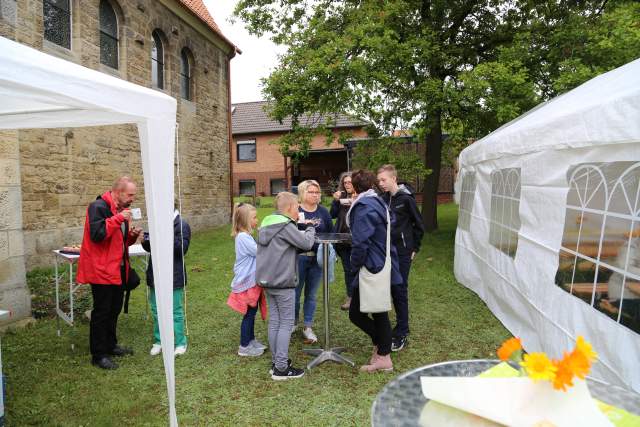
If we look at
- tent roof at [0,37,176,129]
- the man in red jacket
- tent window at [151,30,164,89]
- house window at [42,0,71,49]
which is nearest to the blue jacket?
tent roof at [0,37,176,129]

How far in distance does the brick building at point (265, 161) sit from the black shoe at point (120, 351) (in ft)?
80.9

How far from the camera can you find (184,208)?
13.3 metres

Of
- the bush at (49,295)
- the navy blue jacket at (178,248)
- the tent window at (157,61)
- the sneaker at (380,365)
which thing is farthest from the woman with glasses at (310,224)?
the tent window at (157,61)

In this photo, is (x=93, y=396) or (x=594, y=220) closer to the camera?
(x=594, y=220)

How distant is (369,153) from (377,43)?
3.71 meters

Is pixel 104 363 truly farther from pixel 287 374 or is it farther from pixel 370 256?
pixel 370 256

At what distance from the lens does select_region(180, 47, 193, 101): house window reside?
44.2 feet

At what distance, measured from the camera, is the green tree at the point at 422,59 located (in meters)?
8.76

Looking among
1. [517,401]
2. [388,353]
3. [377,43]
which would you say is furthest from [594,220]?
[377,43]

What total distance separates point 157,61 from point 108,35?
2282 millimetres

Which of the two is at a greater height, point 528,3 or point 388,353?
point 528,3

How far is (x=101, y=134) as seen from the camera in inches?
375

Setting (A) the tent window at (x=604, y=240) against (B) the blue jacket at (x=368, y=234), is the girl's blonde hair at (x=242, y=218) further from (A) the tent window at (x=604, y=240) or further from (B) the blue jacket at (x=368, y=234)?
(A) the tent window at (x=604, y=240)

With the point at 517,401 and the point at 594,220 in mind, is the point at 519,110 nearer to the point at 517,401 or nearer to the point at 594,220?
the point at 594,220
